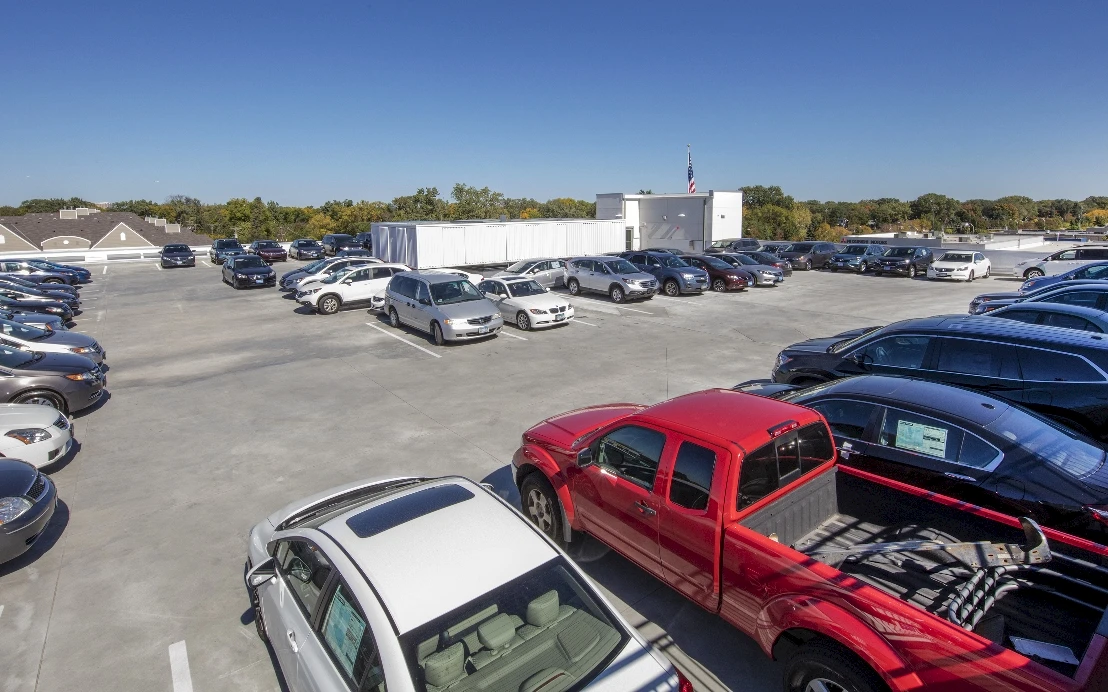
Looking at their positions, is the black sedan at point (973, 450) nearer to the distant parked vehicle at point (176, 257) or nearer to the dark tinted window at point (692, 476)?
the dark tinted window at point (692, 476)

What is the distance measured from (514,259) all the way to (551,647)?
2948 cm

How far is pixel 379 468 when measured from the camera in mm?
8094

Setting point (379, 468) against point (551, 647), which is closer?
point (551, 647)

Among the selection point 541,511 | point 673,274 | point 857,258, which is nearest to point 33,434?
point 541,511

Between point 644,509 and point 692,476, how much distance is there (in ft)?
1.69

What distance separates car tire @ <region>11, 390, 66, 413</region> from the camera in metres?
9.40

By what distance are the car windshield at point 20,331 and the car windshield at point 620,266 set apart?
51.7 ft

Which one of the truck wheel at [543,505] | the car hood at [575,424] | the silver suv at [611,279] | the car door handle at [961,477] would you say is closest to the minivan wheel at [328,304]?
the silver suv at [611,279]

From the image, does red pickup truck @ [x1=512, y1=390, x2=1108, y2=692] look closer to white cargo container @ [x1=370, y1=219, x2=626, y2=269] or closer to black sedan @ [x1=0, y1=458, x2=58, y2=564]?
black sedan @ [x1=0, y1=458, x2=58, y2=564]

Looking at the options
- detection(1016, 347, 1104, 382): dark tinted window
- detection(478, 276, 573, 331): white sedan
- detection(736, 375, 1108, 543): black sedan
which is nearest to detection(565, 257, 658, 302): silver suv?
detection(478, 276, 573, 331): white sedan

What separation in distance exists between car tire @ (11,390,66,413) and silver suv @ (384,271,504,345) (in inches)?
300

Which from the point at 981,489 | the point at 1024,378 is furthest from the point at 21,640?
the point at 1024,378

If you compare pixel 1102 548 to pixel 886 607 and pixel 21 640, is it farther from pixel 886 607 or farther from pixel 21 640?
pixel 21 640

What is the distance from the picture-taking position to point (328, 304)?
20.2 meters
